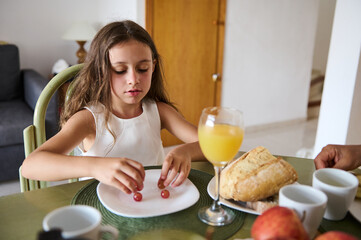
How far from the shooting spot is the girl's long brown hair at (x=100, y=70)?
1241mm

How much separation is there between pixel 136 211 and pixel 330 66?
2057 millimetres

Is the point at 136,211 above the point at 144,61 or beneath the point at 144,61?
beneath

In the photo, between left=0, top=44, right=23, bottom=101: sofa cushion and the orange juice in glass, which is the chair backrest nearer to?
the orange juice in glass

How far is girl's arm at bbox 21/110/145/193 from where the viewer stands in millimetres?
844

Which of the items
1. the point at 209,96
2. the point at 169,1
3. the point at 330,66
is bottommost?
the point at 209,96

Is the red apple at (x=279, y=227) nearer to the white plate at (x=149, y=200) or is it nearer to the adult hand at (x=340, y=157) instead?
the white plate at (x=149, y=200)

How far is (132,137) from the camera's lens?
136cm

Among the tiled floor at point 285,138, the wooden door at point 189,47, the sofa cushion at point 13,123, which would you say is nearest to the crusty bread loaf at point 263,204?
the sofa cushion at point 13,123

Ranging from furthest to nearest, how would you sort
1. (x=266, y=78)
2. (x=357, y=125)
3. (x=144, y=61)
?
(x=266, y=78) < (x=357, y=125) < (x=144, y=61)

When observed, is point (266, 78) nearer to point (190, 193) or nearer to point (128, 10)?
point (128, 10)

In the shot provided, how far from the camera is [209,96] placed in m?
3.70

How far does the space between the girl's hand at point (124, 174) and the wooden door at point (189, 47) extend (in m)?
2.39

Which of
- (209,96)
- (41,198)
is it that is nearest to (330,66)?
(209,96)

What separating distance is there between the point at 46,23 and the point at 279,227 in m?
3.59
